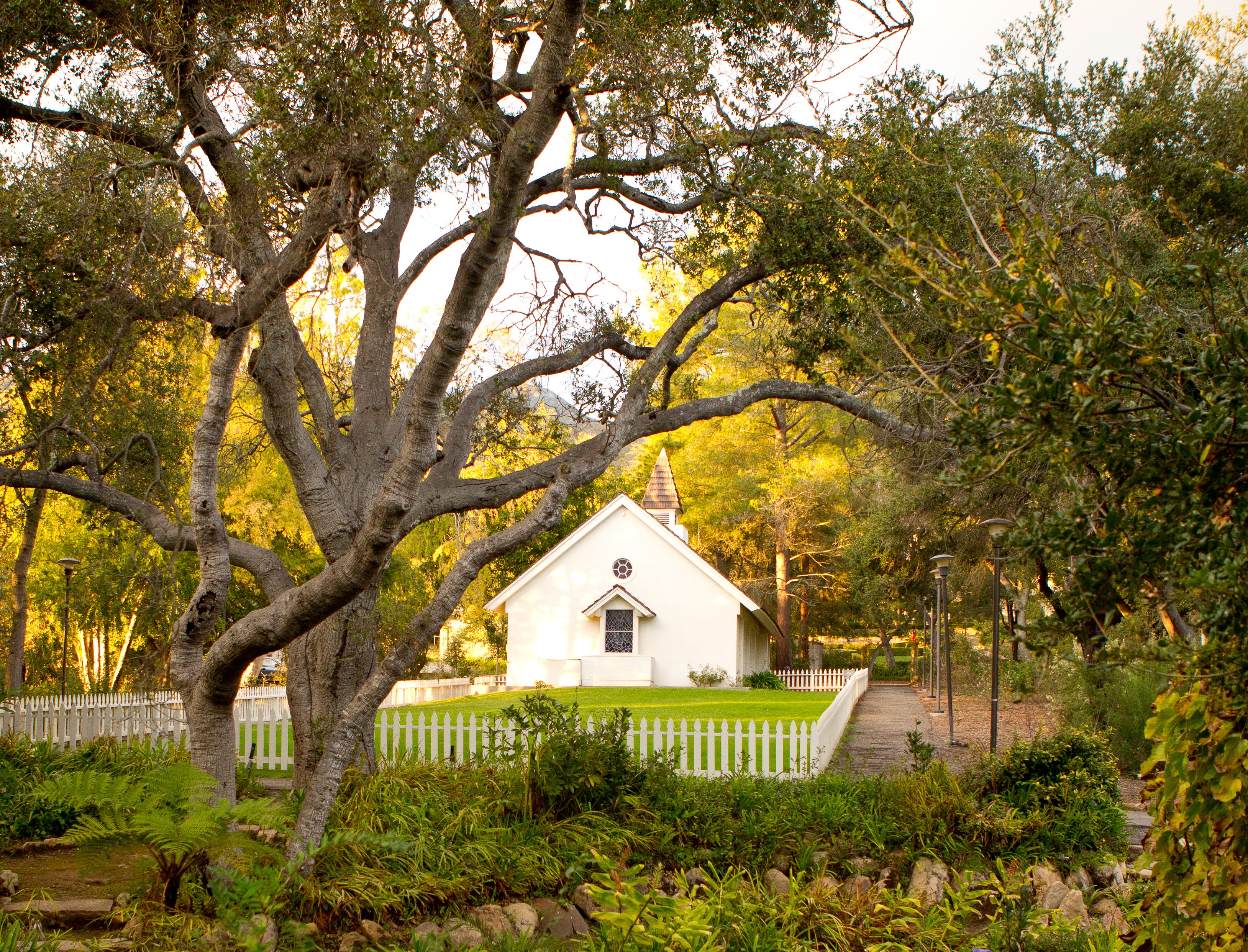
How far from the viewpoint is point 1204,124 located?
12.7 meters

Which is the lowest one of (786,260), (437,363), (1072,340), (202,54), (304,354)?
(1072,340)

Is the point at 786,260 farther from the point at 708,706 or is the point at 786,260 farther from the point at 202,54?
the point at 708,706

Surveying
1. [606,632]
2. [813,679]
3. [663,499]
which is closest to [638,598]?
[606,632]

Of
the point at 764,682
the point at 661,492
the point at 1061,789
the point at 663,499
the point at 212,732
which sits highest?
the point at 661,492

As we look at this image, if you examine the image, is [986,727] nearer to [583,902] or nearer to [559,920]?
[583,902]

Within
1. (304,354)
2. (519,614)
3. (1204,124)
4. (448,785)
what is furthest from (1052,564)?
(519,614)

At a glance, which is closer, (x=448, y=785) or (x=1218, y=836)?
(x=1218, y=836)

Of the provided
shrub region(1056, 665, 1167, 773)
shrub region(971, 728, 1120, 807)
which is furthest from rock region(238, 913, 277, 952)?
shrub region(1056, 665, 1167, 773)

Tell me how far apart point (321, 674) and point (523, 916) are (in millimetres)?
3699

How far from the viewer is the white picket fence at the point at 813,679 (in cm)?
3528

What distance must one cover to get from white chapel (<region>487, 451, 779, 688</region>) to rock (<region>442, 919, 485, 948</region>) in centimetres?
2320

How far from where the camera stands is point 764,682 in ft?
108

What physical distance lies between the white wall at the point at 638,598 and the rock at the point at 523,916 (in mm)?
23246

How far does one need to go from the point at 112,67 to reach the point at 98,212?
4.95 ft
